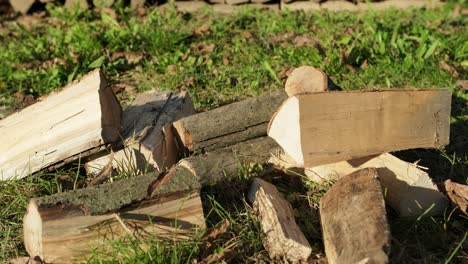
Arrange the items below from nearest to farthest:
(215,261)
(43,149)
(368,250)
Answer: (368,250)
(215,261)
(43,149)

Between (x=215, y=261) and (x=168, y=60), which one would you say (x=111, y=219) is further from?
(x=168, y=60)

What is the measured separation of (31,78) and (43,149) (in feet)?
5.95

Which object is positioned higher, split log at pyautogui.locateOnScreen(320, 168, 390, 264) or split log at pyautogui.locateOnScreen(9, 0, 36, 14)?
split log at pyautogui.locateOnScreen(9, 0, 36, 14)

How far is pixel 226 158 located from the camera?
318cm

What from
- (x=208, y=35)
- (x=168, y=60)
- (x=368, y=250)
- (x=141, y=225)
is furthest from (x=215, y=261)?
(x=208, y=35)

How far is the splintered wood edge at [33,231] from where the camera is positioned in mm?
2559

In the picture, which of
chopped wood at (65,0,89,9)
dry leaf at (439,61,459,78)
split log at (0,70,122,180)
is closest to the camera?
split log at (0,70,122,180)

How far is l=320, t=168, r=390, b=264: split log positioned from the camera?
2.34m

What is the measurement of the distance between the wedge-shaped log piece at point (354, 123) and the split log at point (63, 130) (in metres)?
0.92

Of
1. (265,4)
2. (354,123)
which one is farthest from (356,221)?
(265,4)

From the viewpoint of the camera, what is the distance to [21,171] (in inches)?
127

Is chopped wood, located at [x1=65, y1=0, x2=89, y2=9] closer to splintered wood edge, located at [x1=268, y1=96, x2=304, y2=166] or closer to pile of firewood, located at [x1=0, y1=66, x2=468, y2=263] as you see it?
A: pile of firewood, located at [x1=0, y1=66, x2=468, y2=263]

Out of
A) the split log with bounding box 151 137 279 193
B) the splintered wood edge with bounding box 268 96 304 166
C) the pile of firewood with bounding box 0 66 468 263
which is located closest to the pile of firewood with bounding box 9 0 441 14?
the pile of firewood with bounding box 0 66 468 263

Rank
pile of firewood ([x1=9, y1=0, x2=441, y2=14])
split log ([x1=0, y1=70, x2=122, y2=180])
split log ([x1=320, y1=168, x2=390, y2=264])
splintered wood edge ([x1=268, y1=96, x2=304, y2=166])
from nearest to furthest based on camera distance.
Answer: split log ([x1=320, y1=168, x2=390, y2=264]) → splintered wood edge ([x1=268, y1=96, x2=304, y2=166]) → split log ([x1=0, y1=70, x2=122, y2=180]) → pile of firewood ([x1=9, y1=0, x2=441, y2=14])
